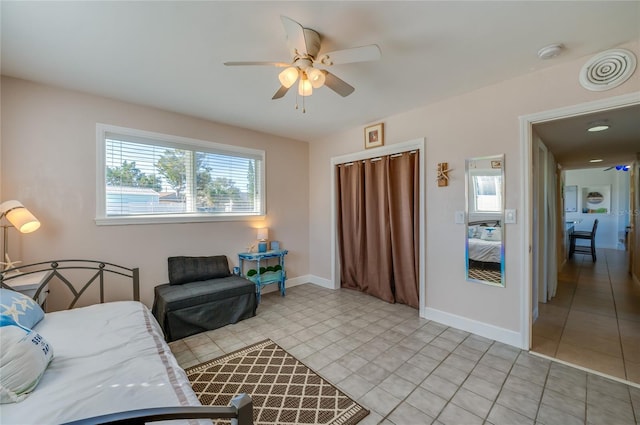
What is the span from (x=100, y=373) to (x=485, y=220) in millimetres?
3228

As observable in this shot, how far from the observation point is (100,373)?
51.4 inches

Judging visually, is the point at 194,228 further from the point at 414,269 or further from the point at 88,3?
the point at 414,269

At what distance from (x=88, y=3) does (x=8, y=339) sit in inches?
74.3

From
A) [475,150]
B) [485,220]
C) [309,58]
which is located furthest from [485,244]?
[309,58]

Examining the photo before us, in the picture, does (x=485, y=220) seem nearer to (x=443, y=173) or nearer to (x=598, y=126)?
(x=443, y=173)

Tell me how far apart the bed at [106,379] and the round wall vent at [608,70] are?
3.22 meters

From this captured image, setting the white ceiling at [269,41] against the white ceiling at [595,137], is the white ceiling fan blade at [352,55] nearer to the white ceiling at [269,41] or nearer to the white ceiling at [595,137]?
the white ceiling at [269,41]

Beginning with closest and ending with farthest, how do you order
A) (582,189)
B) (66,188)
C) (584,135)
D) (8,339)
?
(8,339), (66,188), (584,135), (582,189)

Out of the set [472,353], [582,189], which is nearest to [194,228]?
[472,353]

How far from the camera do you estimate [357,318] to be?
127 inches

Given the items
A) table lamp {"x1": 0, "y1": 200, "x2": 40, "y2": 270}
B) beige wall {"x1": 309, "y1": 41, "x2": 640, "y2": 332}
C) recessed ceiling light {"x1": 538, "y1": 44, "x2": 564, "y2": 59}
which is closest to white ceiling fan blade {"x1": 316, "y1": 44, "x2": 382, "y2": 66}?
recessed ceiling light {"x1": 538, "y1": 44, "x2": 564, "y2": 59}

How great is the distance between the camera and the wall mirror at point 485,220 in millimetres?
2635

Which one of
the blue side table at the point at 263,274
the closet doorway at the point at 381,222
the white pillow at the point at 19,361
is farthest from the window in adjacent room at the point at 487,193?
the white pillow at the point at 19,361

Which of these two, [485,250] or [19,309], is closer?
[19,309]
